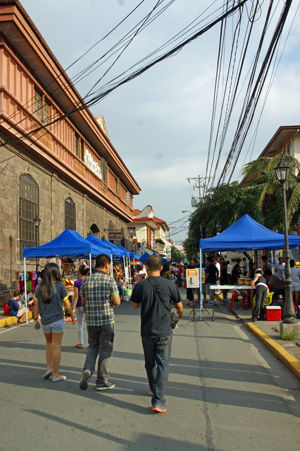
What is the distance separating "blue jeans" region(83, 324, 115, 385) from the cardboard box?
726 centimetres

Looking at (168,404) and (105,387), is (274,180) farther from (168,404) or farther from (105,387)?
(168,404)

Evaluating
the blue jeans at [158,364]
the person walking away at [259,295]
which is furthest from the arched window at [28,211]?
the blue jeans at [158,364]

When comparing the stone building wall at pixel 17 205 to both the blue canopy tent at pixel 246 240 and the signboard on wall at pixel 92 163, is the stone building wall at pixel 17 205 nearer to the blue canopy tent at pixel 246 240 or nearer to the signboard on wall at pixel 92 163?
the signboard on wall at pixel 92 163

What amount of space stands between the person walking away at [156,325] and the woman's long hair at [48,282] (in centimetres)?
164

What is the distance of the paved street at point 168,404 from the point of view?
155 inches

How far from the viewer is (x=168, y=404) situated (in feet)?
16.2

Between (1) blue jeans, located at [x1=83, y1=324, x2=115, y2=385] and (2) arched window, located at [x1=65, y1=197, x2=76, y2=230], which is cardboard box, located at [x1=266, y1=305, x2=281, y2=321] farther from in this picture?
(2) arched window, located at [x1=65, y1=197, x2=76, y2=230]

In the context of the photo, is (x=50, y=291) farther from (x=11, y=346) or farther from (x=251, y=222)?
(x=251, y=222)

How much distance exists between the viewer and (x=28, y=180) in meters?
18.3

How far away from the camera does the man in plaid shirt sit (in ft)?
17.8

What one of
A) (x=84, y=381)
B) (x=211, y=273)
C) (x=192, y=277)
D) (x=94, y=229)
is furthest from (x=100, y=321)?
(x=94, y=229)

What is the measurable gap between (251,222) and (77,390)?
1065 centimetres

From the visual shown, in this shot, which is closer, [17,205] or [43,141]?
[17,205]

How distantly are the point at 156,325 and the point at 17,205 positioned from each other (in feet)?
44.0
